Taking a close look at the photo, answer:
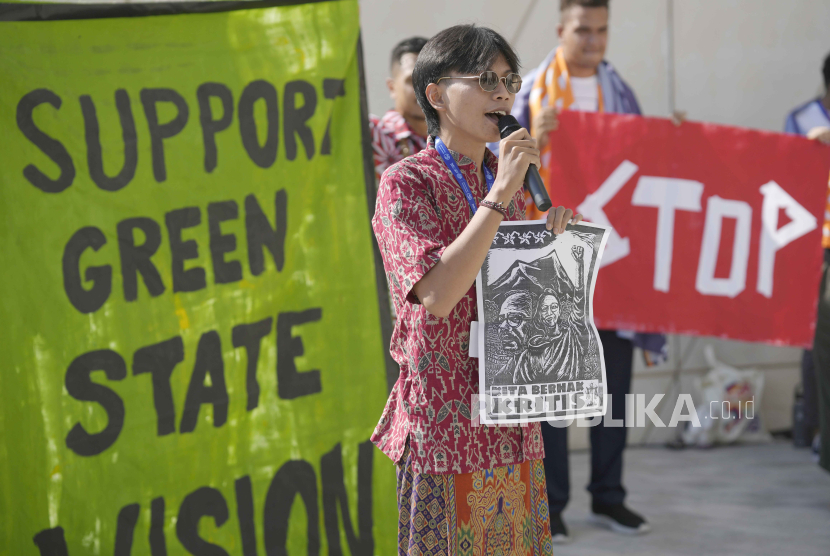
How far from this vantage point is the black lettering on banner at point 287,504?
2426 mm

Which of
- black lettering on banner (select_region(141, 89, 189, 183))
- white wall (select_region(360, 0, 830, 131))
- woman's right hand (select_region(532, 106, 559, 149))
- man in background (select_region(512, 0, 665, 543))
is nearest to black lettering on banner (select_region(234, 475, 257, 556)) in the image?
black lettering on banner (select_region(141, 89, 189, 183))

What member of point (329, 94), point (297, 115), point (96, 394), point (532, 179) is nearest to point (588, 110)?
point (329, 94)

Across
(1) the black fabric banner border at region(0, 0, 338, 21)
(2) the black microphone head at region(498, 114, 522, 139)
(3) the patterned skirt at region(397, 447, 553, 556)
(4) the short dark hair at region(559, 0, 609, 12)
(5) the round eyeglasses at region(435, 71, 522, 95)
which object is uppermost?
(4) the short dark hair at region(559, 0, 609, 12)

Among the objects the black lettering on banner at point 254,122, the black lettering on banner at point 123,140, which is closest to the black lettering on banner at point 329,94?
the black lettering on banner at point 254,122

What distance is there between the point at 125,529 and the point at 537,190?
1686 mm

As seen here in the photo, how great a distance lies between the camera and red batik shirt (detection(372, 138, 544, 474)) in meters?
1.31

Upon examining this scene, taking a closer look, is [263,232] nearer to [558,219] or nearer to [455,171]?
[455,171]

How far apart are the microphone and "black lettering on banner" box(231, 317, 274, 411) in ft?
4.30

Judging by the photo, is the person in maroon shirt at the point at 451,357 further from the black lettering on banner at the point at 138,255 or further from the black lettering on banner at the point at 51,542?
the black lettering on banner at the point at 51,542

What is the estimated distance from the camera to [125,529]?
229 cm

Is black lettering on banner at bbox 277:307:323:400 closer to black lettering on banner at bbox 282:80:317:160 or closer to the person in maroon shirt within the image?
black lettering on banner at bbox 282:80:317:160

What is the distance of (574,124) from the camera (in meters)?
3.15

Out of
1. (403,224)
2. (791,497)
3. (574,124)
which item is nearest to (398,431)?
(403,224)

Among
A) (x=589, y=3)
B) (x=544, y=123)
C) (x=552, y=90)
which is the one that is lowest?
(x=544, y=123)
